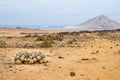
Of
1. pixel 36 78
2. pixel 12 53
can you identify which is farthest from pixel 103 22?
pixel 36 78

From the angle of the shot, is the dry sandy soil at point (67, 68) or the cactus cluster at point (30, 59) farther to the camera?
the cactus cluster at point (30, 59)

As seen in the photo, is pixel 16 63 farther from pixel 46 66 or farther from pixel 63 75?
pixel 63 75

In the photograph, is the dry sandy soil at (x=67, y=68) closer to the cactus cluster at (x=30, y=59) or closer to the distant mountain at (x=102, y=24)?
the cactus cluster at (x=30, y=59)

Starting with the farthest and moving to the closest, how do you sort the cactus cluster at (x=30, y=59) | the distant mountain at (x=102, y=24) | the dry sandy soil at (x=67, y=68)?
the distant mountain at (x=102, y=24) → the cactus cluster at (x=30, y=59) → the dry sandy soil at (x=67, y=68)

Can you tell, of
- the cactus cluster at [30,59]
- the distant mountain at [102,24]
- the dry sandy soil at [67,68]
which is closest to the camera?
the dry sandy soil at [67,68]

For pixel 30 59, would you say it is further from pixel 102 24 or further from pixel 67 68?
pixel 102 24

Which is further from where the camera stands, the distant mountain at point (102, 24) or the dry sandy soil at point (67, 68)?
the distant mountain at point (102, 24)

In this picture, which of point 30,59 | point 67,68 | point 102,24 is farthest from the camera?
point 102,24

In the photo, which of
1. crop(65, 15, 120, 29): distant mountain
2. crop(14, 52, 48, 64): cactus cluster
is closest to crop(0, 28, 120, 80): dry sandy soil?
crop(14, 52, 48, 64): cactus cluster

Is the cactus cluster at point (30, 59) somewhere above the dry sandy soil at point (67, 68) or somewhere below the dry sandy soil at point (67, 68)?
above

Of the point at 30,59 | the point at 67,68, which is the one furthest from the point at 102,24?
the point at 67,68

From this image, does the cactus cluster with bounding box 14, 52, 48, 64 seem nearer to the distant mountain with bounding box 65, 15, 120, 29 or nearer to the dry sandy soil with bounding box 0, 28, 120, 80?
the dry sandy soil with bounding box 0, 28, 120, 80

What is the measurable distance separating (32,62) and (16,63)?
2.24ft

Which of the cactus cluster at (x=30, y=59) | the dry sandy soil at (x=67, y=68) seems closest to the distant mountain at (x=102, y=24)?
the dry sandy soil at (x=67, y=68)
